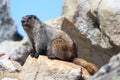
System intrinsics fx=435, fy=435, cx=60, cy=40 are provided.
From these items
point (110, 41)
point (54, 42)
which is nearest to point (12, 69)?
point (54, 42)

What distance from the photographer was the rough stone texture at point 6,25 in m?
26.4

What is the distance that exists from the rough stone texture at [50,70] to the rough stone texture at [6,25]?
16.0 metres

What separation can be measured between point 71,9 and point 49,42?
10.9 feet

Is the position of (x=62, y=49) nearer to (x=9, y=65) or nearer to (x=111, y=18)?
(x=9, y=65)

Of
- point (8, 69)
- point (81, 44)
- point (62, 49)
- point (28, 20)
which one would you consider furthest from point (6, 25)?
point (62, 49)

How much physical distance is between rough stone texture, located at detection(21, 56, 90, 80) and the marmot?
0.31m

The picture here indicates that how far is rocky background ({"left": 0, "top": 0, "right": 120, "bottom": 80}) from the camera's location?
9594 mm

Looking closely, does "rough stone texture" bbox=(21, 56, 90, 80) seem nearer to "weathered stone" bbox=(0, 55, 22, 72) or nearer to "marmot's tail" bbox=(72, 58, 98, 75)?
"marmot's tail" bbox=(72, 58, 98, 75)

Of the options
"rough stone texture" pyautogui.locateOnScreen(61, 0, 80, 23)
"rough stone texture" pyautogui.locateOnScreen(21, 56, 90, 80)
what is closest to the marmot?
"rough stone texture" pyautogui.locateOnScreen(21, 56, 90, 80)

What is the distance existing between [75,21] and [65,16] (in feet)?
1.54

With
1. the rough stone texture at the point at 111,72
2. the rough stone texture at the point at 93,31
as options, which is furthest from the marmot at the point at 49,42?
the rough stone texture at the point at 111,72

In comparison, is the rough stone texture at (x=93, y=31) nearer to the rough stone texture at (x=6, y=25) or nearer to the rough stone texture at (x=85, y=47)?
the rough stone texture at (x=85, y=47)

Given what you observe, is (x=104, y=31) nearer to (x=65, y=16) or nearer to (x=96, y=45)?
(x=96, y=45)

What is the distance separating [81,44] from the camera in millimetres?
13453
